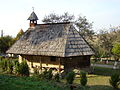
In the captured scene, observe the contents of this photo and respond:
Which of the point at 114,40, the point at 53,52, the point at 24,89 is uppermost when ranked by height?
the point at 114,40

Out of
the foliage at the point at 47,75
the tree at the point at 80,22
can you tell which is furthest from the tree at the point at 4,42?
the foliage at the point at 47,75

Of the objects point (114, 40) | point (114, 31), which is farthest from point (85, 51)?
point (114, 31)

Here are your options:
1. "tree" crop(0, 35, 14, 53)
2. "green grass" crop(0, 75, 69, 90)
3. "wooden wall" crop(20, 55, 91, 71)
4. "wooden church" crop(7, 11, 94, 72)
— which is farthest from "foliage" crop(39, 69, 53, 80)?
"tree" crop(0, 35, 14, 53)

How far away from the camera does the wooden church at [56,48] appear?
2000cm

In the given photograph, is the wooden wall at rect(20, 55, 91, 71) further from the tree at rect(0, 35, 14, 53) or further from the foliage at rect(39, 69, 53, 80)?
the tree at rect(0, 35, 14, 53)

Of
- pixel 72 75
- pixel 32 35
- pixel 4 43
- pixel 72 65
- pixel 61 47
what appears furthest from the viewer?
pixel 4 43

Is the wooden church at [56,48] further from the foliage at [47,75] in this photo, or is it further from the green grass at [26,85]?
the green grass at [26,85]

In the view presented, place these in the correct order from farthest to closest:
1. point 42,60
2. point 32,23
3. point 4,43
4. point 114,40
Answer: point 4,43, point 114,40, point 32,23, point 42,60

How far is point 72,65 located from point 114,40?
715 inches

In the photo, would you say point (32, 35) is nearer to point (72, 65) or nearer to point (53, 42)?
point (53, 42)

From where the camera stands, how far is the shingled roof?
65.3ft

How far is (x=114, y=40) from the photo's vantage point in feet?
120

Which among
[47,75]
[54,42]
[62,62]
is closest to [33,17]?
[54,42]

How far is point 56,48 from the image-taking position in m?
20.0
